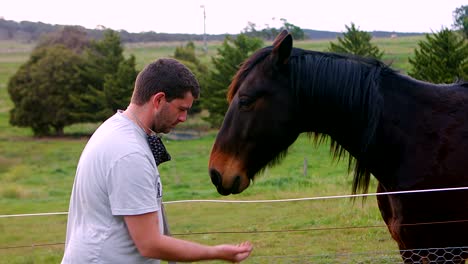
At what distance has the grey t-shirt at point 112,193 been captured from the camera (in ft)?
7.59

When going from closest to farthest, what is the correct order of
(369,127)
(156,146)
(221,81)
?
(156,146)
(369,127)
(221,81)

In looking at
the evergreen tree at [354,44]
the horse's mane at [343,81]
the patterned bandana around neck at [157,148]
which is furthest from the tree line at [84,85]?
the patterned bandana around neck at [157,148]

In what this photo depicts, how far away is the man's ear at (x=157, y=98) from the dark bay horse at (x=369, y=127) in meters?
1.28

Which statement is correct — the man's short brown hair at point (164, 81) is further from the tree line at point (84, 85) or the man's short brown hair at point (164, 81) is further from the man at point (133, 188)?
the tree line at point (84, 85)

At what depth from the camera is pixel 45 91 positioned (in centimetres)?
3922

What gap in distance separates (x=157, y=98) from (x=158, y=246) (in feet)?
1.83

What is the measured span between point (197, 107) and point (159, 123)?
39342 mm

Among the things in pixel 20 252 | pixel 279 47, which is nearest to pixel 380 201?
pixel 279 47

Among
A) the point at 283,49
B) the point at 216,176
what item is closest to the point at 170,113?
the point at 216,176

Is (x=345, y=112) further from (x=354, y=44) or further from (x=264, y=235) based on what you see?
(x=354, y=44)

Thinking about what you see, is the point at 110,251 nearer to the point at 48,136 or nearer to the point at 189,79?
the point at 189,79

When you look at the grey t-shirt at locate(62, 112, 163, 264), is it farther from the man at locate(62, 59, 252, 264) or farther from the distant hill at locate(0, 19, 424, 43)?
the distant hill at locate(0, 19, 424, 43)

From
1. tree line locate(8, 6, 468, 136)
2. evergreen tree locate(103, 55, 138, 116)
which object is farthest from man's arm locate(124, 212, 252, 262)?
evergreen tree locate(103, 55, 138, 116)

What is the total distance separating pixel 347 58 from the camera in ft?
12.5
